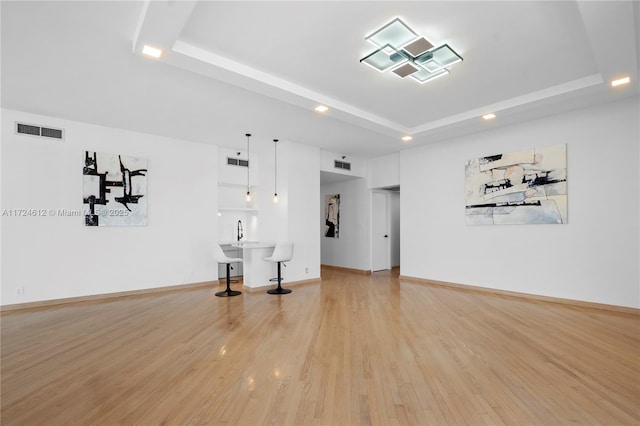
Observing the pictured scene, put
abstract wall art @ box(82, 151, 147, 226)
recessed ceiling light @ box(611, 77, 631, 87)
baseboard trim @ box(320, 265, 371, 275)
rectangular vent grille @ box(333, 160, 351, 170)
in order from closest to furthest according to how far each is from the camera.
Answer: recessed ceiling light @ box(611, 77, 631, 87) → abstract wall art @ box(82, 151, 147, 226) → rectangular vent grille @ box(333, 160, 351, 170) → baseboard trim @ box(320, 265, 371, 275)

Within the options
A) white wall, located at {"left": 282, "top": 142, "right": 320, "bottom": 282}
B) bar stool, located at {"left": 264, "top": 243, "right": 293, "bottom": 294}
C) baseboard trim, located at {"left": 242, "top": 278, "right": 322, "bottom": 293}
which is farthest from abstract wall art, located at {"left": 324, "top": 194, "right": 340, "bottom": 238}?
bar stool, located at {"left": 264, "top": 243, "right": 293, "bottom": 294}

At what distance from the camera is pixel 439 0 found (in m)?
2.59

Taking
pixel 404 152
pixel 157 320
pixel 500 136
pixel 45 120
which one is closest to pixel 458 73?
pixel 500 136

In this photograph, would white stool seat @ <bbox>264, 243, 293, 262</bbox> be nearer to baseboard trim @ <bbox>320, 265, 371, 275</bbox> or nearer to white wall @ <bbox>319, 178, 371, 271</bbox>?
white wall @ <bbox>319, 178, 371, 271</bbox>

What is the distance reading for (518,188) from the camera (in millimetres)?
5574

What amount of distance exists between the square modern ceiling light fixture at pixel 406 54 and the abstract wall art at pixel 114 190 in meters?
4.83

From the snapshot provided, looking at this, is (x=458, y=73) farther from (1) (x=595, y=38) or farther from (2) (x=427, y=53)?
(1) (x=595, y=38)

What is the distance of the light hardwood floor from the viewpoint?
7.24ft

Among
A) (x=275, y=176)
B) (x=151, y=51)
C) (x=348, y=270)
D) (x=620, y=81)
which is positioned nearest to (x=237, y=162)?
(x=275, y=176)

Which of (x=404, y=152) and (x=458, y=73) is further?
(x=404, y=152)

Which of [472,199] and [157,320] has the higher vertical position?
[472,199]

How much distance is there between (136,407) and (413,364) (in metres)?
2.29

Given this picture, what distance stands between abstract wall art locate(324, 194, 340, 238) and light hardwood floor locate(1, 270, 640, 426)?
14.6ft

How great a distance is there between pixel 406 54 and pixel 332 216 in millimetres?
6394
